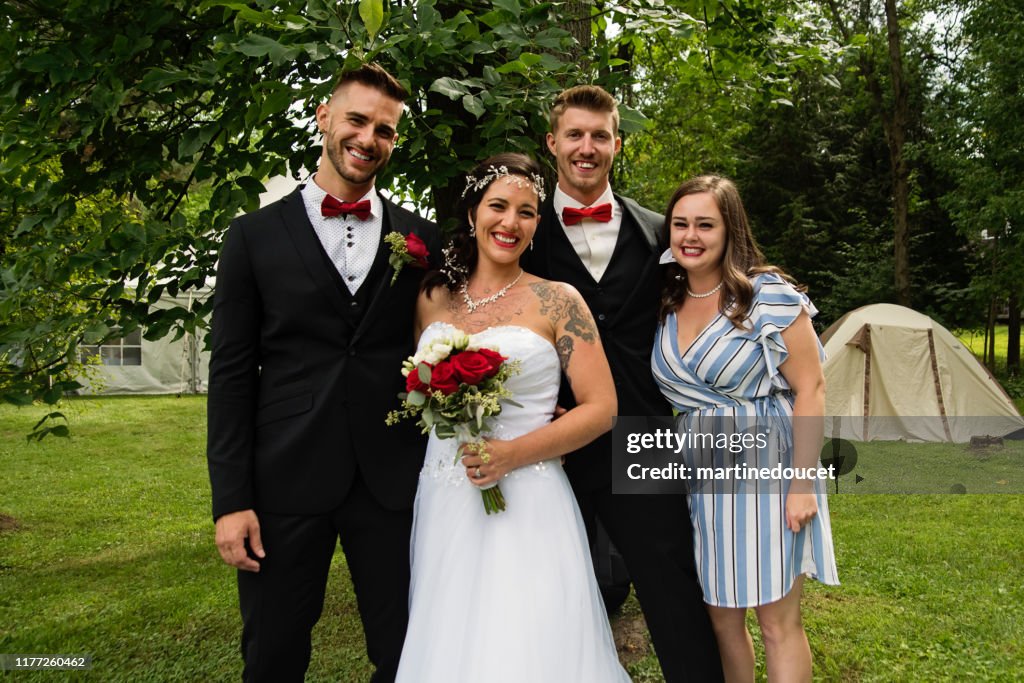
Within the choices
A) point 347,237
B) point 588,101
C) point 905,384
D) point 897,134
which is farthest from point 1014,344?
point 347,237

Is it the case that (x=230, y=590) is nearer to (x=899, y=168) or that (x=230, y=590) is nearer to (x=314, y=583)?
(x=314, y=583)

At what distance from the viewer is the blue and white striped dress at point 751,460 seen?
2.87 meters

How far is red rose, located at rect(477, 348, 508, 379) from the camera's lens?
99.5 inches

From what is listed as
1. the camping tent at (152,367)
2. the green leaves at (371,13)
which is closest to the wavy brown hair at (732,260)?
the green leaves at (371,13)

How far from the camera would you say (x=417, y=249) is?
2.77m

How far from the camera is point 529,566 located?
106 inches

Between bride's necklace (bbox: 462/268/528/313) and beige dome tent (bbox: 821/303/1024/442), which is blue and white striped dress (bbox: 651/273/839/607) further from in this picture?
beige dome tent (bbox: 821/303/1024/442)

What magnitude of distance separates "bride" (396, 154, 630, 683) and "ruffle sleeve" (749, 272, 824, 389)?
0.59 meters

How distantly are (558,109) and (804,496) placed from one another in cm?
183

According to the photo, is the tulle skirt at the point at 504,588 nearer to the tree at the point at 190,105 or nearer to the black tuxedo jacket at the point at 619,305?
the black tuxedo jacket at the point at 619,305

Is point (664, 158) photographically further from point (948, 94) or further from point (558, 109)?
point (558, 109)

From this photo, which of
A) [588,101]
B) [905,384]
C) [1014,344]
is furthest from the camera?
[1014,344]

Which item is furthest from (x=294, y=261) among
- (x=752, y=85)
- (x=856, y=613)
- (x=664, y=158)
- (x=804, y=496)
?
(x=664, y=158)

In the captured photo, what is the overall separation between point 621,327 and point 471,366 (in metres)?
0.90
